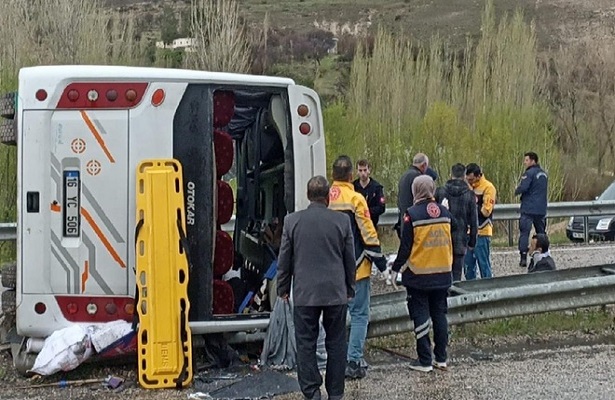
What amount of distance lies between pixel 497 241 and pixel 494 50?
15.3m

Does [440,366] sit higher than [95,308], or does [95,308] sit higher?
[95,308]

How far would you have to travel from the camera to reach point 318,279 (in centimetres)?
604

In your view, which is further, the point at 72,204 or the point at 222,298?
the point at 222,298

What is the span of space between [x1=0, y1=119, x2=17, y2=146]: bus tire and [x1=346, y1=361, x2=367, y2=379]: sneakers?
10.9 ft

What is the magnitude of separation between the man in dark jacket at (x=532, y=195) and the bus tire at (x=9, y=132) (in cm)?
760

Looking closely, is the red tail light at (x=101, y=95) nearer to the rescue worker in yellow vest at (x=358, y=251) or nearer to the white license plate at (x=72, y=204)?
the white license plate at (x=72, y=204)

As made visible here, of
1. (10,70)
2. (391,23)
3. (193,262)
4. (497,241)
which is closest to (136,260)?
(193,262)

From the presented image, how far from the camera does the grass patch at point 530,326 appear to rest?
8.13m

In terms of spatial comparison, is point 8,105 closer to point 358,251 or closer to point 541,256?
point 358,251

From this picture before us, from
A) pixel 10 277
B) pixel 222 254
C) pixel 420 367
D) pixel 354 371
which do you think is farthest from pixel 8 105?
pixel 420 367

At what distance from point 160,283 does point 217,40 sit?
945 inches

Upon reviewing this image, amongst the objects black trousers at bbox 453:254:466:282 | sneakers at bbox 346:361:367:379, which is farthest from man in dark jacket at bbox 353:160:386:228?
sneakers at bbox 346:361:367:379

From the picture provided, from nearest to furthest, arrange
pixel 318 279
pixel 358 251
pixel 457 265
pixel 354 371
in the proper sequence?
1. pixel 318 279
2. pixel 354 371
3. pixel 358 251
4. pixel 457 265

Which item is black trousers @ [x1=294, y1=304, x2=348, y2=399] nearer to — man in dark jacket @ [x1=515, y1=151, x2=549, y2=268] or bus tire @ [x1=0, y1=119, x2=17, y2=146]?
bus tire @ [x1=0, y1=119, x2=17, y2=146]
